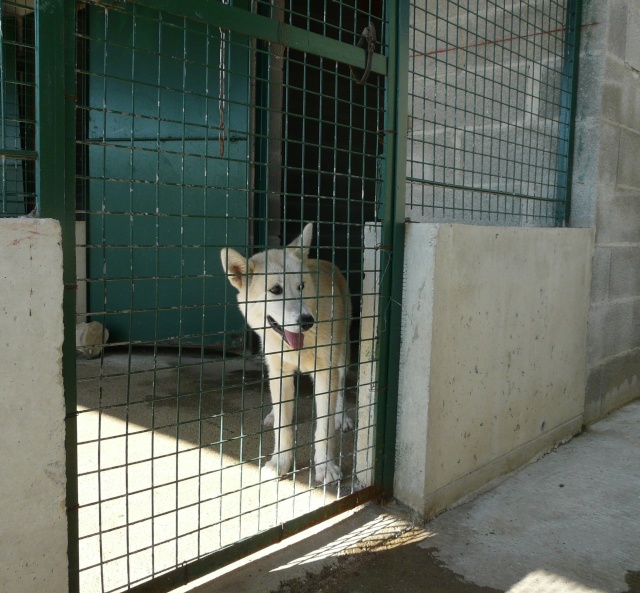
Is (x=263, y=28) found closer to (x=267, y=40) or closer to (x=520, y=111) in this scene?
(x=267, y=40)

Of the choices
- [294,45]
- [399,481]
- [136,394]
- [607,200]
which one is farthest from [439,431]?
[136,394]

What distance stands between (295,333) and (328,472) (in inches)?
29.3

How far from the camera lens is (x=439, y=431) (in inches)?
115

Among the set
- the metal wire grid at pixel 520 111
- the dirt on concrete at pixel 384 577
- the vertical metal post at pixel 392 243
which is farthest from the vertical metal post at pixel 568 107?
the dirt on concrete at pixel 384 577

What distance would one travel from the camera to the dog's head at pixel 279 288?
296 centimetres

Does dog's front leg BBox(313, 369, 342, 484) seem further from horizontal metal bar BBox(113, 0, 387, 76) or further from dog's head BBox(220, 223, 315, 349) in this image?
horizontal metal bar BBox(113, 0, 387, 76)

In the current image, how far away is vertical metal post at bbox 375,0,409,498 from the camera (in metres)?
2.77

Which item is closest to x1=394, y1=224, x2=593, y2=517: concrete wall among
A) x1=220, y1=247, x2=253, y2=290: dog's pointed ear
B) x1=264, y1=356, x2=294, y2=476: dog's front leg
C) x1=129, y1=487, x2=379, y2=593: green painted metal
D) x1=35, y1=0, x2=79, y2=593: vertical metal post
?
x1=129, y1=487, x2=379, y2=593: green painted metal

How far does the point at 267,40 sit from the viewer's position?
2.29 meters

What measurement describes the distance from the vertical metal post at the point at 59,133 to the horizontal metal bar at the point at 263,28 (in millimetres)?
244

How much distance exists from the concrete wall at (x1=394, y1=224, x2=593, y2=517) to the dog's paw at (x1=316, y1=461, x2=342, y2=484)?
36 centimetres

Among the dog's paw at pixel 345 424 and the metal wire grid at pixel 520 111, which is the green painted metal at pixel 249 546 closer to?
the dog's paw at pixel 345 424

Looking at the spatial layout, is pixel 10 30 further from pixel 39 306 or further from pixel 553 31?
pixel 39 306

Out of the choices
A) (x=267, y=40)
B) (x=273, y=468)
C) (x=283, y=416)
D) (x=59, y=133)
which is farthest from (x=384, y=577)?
(x=267, y=40)
